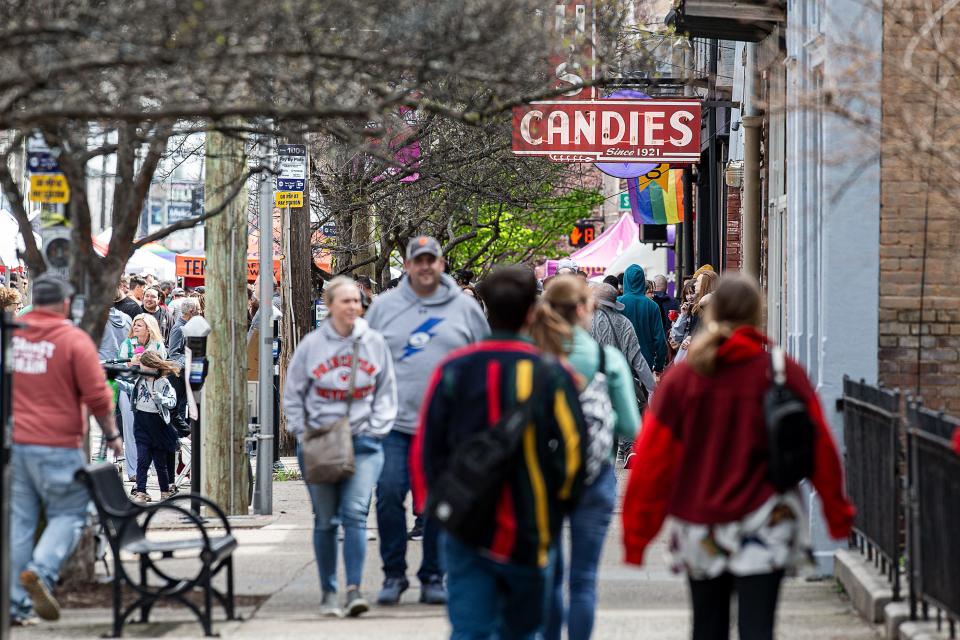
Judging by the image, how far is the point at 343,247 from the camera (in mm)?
22547

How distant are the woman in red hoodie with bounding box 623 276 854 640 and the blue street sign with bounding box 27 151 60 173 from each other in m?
4.31

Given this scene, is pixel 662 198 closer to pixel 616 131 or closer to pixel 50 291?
pixel 616 131

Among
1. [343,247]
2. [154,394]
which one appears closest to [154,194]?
[343,247]

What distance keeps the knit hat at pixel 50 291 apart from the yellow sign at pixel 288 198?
7801 mm

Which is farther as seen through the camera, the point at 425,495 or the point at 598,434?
the point at 598,434

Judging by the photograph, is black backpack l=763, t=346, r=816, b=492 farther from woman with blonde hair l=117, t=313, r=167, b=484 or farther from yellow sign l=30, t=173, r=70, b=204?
woman with blonde hair l=117, t=313, r=167, b=484

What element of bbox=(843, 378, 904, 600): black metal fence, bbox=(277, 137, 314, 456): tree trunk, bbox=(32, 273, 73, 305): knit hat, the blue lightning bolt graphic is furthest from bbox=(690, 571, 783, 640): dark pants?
bbox=(277, 137, 314, 456): tree trunk

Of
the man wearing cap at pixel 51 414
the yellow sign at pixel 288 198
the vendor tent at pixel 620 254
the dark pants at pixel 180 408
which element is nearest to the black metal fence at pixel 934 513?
the man wearing cap at pixel 51 414

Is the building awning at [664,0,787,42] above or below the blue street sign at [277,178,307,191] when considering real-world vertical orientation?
above

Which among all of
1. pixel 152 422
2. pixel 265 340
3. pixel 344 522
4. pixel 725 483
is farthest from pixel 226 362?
pixel 725 483

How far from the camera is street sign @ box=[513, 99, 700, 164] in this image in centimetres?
1580

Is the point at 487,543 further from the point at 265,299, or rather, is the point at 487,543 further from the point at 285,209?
the point at 285,209

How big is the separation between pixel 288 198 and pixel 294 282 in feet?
8.68

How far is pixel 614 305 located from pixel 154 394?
13.8 feet
